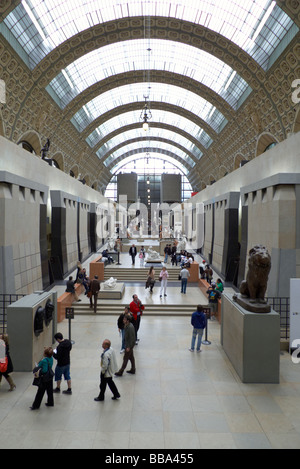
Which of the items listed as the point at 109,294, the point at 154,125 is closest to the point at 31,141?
the point at 109,294

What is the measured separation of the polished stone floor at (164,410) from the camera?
5098mm

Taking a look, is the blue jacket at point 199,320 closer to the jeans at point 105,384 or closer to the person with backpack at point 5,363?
the jeans at point 105,384

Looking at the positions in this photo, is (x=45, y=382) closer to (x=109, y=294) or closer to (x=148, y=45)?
(x=109, y=294)

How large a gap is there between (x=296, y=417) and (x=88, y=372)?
14.0 feet

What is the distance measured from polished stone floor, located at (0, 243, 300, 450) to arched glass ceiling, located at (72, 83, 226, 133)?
101ft

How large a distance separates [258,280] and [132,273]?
40.9 feet

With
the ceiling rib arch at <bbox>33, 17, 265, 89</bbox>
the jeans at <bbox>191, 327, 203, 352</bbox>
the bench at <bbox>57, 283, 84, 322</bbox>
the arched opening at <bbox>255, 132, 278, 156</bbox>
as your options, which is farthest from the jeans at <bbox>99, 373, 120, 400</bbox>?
the ceiling rib arch at <bbox>33, 17, 265, 89</bbox>

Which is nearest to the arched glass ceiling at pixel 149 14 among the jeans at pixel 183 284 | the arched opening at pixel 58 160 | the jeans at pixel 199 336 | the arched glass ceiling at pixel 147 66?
the arched glass ceiling at pixel 147 66

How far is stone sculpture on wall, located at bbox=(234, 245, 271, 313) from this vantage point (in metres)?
7.46

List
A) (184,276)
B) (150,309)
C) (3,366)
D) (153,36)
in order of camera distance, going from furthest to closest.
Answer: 1. (153,36)
2. (184,276)
3. (150,309)
4. (3,366)

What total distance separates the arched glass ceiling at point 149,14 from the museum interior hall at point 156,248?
94 millimetres

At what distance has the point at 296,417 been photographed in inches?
229

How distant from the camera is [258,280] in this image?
302 inches
